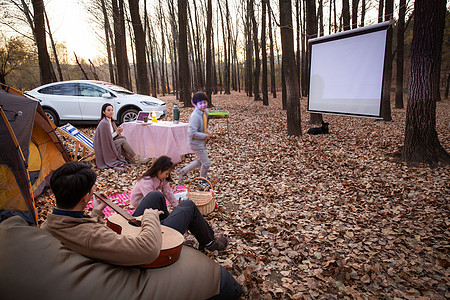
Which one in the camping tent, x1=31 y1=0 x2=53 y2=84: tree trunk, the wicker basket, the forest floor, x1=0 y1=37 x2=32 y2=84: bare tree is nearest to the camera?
the forest floor

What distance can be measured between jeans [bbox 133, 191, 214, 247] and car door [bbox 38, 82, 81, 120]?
335 inches

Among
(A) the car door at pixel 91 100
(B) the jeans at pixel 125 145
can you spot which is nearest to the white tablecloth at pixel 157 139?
(B) the jeans at pixel 125 145

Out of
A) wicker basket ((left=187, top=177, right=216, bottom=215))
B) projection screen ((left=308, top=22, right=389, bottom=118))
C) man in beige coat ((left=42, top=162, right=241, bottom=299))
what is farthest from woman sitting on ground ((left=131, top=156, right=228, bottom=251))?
projection screen ((left=308, top=22, right=389, bottom=118))

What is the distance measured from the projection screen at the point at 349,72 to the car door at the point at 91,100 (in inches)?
292

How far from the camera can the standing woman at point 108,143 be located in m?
5.85

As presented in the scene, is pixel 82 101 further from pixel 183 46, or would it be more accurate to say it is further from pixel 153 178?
pixel 153 178

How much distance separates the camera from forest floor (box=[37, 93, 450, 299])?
2477 mm

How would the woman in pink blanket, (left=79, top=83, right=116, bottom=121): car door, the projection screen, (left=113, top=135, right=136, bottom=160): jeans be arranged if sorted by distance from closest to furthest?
the woman in pink blanket < the projection screen < (left=113, top=135, right=136, bottom=160): jeans < (left=79, top=83, right=116, bottom=121): car door

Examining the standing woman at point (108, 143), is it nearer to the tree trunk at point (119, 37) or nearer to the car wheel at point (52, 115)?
the car wheel at point (52, 115)

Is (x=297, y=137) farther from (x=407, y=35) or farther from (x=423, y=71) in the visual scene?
(x=407, y=35)

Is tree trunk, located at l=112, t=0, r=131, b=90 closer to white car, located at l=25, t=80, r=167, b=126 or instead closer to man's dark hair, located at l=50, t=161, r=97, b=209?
white car, located at l=25, t=80, r=167, b=126

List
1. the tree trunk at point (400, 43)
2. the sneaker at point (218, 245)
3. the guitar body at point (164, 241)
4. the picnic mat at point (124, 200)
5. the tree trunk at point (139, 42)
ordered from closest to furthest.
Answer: the guitar body at point (164, 241)
the sneaker at point (218, 245)
the picnic mat at point (124, 200)
the tree trunk at point (139, 42)
the tree trunk at point (400, 43)

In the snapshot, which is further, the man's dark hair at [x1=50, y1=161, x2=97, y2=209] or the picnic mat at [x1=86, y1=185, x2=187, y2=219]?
the picnic mat at [x1=86, y1=185, x2=187, y2=219]

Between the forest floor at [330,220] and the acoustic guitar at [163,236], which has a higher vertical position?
the acoustic guitar at [163,236]
